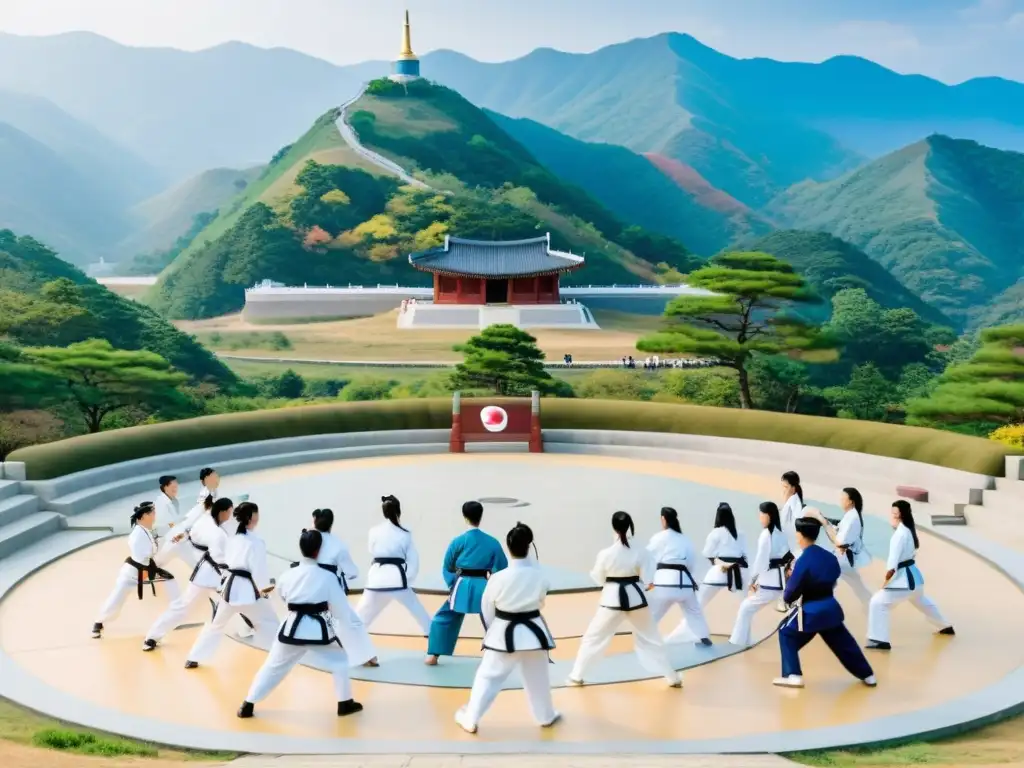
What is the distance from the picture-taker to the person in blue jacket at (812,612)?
32.3 feet

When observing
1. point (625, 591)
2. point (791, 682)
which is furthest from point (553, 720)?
point (791, 682)

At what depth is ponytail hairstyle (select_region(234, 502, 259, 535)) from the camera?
1038 centimetres

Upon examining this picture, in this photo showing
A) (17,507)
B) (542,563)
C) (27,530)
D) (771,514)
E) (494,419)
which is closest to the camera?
(771,514)

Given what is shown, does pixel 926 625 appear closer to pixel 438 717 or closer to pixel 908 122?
pixel 438 717

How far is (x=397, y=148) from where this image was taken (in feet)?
290

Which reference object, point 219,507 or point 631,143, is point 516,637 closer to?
point 219,507

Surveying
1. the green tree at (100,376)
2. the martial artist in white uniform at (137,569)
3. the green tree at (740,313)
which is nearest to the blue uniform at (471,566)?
the martial artist in white uniform at (137,569)

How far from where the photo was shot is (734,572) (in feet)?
38.9

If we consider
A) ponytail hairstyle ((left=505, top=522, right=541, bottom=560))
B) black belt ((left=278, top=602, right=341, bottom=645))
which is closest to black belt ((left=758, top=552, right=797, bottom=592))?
ponytail hairstyle ((left=505, top=522, right=541, bottom=560))

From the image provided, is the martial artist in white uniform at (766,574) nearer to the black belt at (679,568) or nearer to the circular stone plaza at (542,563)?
the circular stone plaza at (542,563)

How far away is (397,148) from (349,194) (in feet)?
42.1

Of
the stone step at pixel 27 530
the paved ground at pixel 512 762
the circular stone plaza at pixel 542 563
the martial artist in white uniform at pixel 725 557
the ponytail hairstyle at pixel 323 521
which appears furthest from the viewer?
the stone step at pixel 27 530

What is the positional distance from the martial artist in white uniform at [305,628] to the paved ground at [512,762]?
3.60ft

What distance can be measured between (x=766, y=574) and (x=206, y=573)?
6116 mm
